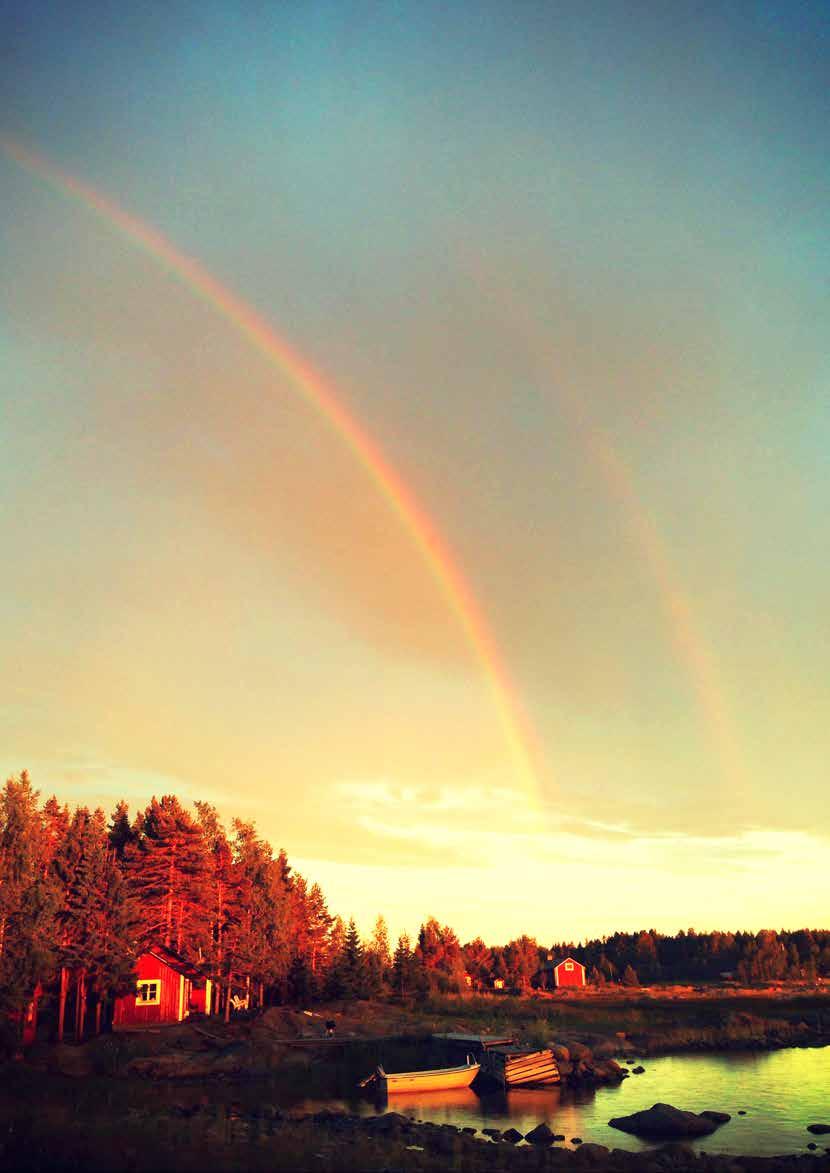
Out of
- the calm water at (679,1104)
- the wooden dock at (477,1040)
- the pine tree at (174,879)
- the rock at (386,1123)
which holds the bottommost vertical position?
the calm water at (679,1104)

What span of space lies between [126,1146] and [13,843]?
32310 millimetres

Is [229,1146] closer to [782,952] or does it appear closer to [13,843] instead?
[13,843]

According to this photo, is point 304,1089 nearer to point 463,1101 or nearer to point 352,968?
point 463,1101

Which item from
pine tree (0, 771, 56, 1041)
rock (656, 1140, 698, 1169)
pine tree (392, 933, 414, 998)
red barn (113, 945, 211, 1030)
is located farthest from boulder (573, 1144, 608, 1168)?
pine tree (392, 933, 414, 998)

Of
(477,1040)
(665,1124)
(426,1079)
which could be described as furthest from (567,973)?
(665,1124)

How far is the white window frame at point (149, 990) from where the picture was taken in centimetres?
6014

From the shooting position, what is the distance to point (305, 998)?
75.6 m

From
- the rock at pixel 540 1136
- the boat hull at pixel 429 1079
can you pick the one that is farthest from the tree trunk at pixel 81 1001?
the rock at pixel 540 1136

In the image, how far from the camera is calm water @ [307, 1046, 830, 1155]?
3791 cm

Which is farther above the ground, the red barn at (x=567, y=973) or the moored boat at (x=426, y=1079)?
the red barn at (x=567, y=973)

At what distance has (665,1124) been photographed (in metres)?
38.2

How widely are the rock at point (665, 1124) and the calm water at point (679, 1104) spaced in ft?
2.02

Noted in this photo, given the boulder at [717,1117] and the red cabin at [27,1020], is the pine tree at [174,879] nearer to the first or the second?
the red cabin at [27,1020]

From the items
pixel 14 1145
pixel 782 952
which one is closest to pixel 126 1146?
pixel 14 1145
